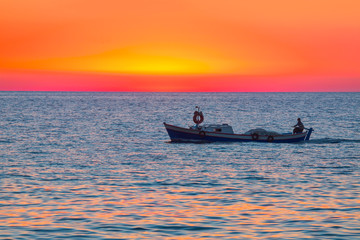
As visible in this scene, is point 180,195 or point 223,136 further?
point 223,136

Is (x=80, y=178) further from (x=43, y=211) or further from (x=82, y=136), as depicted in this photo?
(x=82, y=136)

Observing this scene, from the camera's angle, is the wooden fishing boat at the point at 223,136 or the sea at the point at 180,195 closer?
the sea at the point at 180,195

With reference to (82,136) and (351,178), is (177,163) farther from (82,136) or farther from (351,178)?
(82,136)

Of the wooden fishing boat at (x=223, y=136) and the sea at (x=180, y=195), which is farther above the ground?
the wooden fishing boat at (x=223, y=136)

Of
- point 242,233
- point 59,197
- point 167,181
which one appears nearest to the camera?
point 242,233

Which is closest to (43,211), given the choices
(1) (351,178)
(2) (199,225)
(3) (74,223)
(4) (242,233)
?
(3) (74,223)

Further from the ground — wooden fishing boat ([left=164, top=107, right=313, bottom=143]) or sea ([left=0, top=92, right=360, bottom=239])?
wooden fishing boat ([left=164, top=107, right=313, bottom=143])

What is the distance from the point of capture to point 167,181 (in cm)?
2636

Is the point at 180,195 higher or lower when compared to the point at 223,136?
lower

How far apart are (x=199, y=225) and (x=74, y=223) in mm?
4006

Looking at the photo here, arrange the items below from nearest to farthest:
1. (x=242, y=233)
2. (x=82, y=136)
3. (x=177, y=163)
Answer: (x=242, y=233), (x=177, y=163), (x=82, y=136)

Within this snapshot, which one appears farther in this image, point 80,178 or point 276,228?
point 80,178

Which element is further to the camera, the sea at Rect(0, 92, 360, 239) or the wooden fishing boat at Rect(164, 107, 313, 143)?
the wooden fishing boat at Rect(164, 107, 313, 143)

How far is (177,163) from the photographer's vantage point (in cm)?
3431
